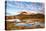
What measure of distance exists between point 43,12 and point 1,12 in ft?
1.72

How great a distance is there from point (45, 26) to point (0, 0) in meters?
0.65

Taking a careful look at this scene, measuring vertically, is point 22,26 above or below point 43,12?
below

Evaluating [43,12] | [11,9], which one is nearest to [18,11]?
[11,9]

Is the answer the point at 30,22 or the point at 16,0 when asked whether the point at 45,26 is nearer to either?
the point at 30,22

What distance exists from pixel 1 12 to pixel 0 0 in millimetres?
144

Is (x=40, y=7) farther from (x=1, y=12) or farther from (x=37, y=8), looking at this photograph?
(x=1, y=12)

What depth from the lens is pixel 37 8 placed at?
3.43ft

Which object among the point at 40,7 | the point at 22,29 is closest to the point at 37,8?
the point at 40,7

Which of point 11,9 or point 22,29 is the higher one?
point 11,9

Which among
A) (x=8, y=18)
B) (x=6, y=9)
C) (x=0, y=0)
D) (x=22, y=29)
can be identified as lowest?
(x=22, y=29)

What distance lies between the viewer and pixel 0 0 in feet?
3.20

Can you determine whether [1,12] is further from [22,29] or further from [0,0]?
[22,29]

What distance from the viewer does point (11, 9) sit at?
995 millimetres

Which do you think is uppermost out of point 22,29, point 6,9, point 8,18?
point 6,9
